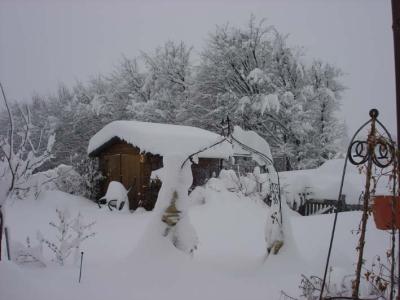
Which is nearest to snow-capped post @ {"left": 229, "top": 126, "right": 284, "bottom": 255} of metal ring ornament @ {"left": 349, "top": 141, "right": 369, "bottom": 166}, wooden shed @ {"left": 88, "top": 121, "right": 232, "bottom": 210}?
metal ring ornament @ {"left": 349, "top": 141, "right": 369, "bottom": 166}

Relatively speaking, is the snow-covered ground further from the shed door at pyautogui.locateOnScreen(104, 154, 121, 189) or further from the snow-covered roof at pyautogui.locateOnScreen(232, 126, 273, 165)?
the shed door at pyautogui.locateOnScreen(104, 154, 121, 189)

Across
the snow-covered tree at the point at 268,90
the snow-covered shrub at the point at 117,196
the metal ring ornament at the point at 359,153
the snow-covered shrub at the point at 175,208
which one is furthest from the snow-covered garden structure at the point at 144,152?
the metal ring ornament at the point at 359,153

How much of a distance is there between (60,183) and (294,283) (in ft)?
40.3

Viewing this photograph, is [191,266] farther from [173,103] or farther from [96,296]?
[173,103]

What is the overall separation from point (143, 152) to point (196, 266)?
7.77 m

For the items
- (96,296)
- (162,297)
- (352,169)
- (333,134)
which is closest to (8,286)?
(96,296)

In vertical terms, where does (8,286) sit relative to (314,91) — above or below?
below

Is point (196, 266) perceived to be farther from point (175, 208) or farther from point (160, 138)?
point (160, 138)

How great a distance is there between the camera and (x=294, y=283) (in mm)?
3877

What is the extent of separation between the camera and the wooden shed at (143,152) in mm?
11516

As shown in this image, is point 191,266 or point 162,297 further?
point 191,266

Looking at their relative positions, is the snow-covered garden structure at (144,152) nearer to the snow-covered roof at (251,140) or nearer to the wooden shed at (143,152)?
the wooden shed at (143,152)

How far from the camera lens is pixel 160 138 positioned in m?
11.5

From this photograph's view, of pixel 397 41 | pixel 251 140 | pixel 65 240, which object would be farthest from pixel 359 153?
pixel 65 240
